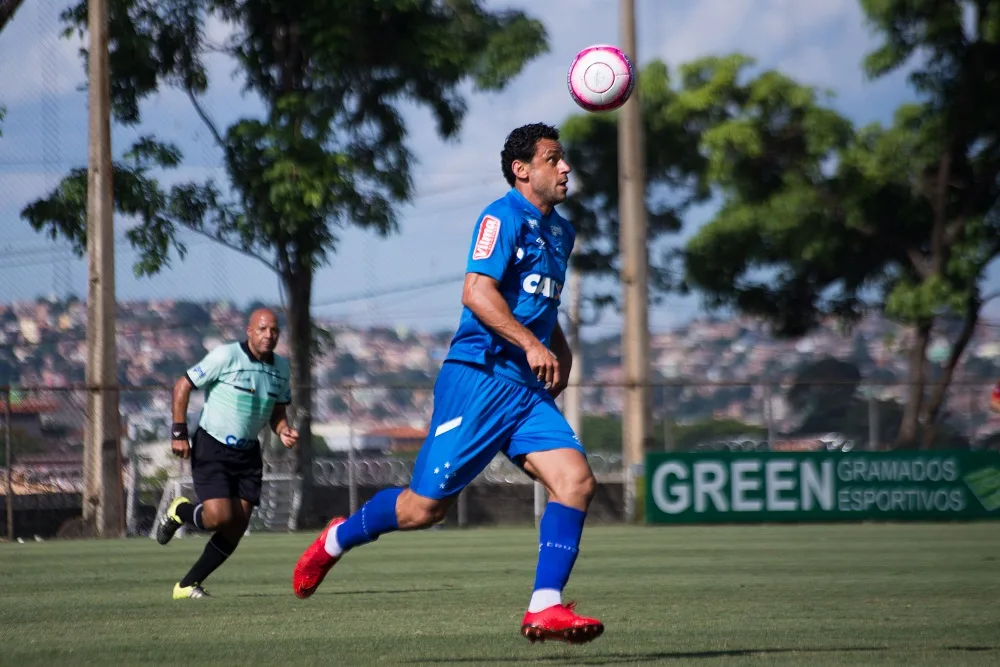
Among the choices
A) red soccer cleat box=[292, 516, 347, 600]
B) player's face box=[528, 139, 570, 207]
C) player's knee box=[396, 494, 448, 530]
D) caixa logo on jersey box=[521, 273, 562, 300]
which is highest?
player's face box=[528, 139, 570, 207]

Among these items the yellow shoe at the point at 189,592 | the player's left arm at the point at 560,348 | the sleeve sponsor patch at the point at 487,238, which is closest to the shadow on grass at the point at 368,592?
the yellow shoe at the point at 189,592

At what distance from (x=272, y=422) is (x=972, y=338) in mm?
24990

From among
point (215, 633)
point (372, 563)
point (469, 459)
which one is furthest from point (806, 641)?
point (372, 563)

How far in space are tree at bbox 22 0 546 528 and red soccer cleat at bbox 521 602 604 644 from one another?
701 inches

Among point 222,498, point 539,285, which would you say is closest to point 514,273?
point 539,285

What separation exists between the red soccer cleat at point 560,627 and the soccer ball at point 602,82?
142 inches

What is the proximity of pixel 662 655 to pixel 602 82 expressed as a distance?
3629 millimetres

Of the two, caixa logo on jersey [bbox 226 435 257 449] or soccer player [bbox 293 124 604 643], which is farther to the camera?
caixa logo on jersey [bbox 226 435 257 449]

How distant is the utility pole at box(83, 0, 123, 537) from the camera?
834 inches

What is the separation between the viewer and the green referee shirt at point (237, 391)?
10.7 metres

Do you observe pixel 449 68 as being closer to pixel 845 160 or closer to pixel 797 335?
pixel 845 160

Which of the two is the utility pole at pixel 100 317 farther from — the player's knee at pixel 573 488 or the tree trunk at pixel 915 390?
the player's knee at pixel 573 488

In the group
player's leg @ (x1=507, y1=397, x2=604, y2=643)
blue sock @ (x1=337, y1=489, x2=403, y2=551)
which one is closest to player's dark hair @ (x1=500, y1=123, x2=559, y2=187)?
player's leg @ (x1=507, y1=397, x2=604, y2=643)

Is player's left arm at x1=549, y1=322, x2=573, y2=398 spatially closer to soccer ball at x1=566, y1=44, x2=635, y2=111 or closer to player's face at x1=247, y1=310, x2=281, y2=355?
soccer ball at x1=566, y1=44, x2=635, y2=111
